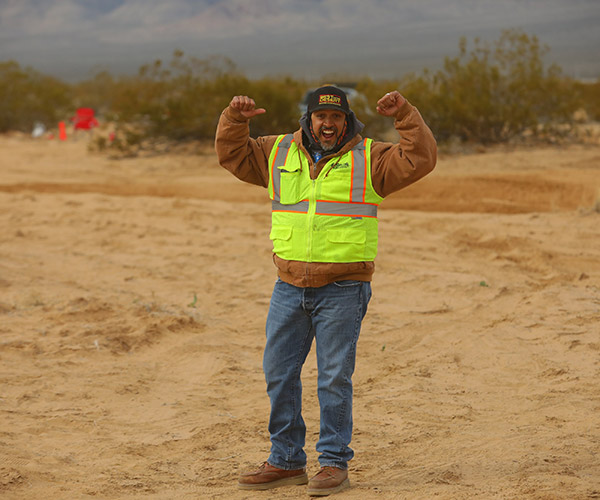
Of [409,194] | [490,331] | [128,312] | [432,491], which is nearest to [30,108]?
[409,194]

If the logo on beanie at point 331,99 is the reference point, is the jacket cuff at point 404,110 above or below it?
below

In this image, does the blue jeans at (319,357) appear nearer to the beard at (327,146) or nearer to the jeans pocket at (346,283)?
the jeans pocket at (346,283)

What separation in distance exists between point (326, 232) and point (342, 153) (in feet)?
1.20

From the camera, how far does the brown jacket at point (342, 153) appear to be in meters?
3.38

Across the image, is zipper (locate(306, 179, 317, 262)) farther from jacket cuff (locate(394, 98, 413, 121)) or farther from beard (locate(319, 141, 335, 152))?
jacket cuff (locate(394, 98, 413, 121))

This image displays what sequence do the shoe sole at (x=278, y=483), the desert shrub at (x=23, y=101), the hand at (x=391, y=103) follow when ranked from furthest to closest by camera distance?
1. the desert shrub at (x=23, y=101)
2. the shoe sole at (x=278, y=483)
3. the hand at (x=391, y=103)

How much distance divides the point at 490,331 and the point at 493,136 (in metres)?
12.3

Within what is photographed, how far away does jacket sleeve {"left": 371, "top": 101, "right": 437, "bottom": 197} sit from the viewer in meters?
3.37

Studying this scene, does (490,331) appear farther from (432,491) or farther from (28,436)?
(28,436)

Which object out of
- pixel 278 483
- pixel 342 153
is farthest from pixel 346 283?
pixel 278 483

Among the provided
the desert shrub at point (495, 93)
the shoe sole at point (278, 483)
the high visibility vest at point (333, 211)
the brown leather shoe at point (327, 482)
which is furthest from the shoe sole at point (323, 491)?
the desert shrub at point (495, 93)

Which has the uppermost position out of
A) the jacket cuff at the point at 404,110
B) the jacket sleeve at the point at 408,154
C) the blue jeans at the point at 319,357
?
the jacket cuff at the point at 404,110

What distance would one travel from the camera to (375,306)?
703 centimetres

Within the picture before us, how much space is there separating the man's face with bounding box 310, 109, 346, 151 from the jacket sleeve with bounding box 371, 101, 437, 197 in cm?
23
